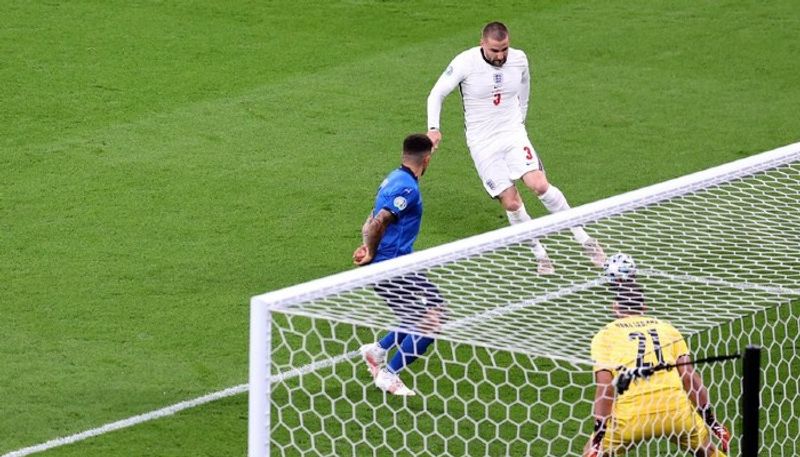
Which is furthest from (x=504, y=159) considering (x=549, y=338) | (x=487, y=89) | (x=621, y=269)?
(x=621, y=269)

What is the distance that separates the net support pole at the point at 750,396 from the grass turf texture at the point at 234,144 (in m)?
2.89

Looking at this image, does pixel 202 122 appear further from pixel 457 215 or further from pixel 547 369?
pixel 547 369

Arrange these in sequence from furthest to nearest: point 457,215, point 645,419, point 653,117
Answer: point 653,117, point 457,215, point 645,419

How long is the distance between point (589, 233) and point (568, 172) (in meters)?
2.32

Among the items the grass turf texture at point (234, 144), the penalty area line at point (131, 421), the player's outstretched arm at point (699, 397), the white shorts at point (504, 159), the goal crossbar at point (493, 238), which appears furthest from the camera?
the white shorts at point (504, 159)

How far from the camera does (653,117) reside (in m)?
13.5

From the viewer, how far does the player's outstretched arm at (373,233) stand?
8.33 meters

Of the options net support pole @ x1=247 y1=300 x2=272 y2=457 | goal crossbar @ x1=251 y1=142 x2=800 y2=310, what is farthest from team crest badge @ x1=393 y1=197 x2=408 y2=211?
net support pole @ x1=247 y1=300 x2=272 y2=457

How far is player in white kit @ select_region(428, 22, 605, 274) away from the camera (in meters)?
10.3

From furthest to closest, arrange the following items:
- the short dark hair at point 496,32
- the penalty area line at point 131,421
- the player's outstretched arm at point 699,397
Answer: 1. the short dark hair at point 496,32
2. the penalty area line at point 131,421
3. the player's outstretched arm at point 699,397

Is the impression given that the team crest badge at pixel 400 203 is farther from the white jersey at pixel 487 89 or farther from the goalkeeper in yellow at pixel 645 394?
the white jersey at pixel 487 89

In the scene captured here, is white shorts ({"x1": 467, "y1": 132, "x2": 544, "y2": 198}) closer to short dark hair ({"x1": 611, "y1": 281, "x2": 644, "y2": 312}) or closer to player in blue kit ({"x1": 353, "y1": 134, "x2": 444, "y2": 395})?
player in blue kit ({"x1": 353, "y1": 134, "x2": 444, "y2": 395})

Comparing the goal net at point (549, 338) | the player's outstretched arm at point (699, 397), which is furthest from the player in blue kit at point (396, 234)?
the player's outstretched arm at point (699, 397)

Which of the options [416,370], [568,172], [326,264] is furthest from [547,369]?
[568,172]
